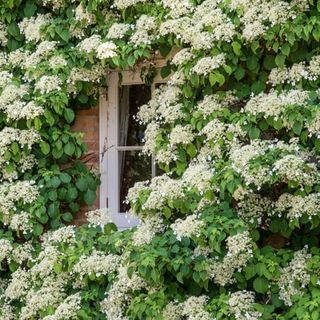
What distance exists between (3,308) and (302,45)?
8.45ft

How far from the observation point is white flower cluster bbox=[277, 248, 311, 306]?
14.2 feet

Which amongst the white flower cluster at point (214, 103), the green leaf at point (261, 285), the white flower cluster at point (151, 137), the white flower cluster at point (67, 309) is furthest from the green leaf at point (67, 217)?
the green leaf at point (261, 285)

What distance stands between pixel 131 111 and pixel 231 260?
1.63 m

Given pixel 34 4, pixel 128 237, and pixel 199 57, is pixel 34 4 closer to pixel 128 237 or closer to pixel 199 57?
pixel 199 57

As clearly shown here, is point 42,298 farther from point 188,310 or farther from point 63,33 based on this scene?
point 63,33

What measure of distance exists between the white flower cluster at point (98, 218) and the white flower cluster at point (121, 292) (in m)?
0.51

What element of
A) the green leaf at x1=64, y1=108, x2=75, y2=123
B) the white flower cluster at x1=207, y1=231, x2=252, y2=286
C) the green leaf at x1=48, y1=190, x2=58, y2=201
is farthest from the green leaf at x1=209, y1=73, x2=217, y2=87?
the green leaf at x1=48, y1=190, x2=58, y2=201

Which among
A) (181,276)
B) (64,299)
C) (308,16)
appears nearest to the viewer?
(181,276)

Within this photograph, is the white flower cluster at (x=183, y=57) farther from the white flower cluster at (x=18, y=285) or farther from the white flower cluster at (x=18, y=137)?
the white flower cluster at (x=18, y=285)

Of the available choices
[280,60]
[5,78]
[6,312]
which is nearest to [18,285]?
[6,312]

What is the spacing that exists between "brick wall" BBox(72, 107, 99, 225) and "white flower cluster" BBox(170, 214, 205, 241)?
4.04ft

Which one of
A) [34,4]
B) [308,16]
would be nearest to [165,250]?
[308,16]

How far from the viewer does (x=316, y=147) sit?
4391 mm

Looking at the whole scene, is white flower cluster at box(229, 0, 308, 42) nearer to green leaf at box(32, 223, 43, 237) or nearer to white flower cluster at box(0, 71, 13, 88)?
white flower cluster at box(0, 71, 13, 88)
